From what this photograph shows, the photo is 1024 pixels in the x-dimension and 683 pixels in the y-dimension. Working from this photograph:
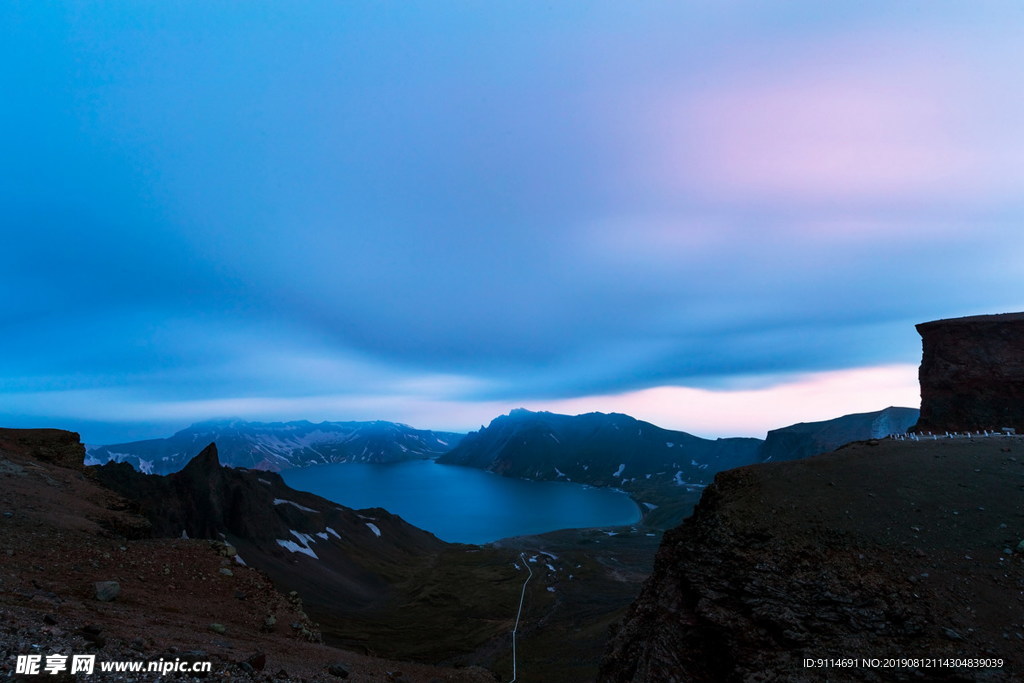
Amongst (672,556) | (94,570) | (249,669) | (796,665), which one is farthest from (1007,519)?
(94,570)

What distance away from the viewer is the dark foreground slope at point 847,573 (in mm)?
Result: 14867

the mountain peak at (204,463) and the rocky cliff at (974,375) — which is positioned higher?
the rocky cliff at (974,375)

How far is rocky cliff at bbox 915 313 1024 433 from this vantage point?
41406 mm

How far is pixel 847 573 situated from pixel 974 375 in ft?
135

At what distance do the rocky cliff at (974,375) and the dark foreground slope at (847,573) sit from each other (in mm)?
22729

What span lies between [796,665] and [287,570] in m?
88.2

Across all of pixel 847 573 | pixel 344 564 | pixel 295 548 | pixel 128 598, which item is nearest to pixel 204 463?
pixel 295 548

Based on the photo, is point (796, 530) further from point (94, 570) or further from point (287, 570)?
point (287, 570)

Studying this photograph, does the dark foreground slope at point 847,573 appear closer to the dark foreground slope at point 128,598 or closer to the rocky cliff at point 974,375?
the dark foreground slope at point 128,598

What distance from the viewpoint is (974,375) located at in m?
43.4

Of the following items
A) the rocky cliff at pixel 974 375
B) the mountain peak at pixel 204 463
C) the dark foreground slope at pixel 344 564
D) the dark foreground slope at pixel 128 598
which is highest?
the rocky cliff at pixel 974 375

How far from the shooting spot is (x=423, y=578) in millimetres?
102688

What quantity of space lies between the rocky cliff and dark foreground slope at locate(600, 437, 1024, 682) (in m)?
22.7

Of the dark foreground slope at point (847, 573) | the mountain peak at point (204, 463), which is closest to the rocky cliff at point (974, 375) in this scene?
the dark foreground slope at point (847, 573)
